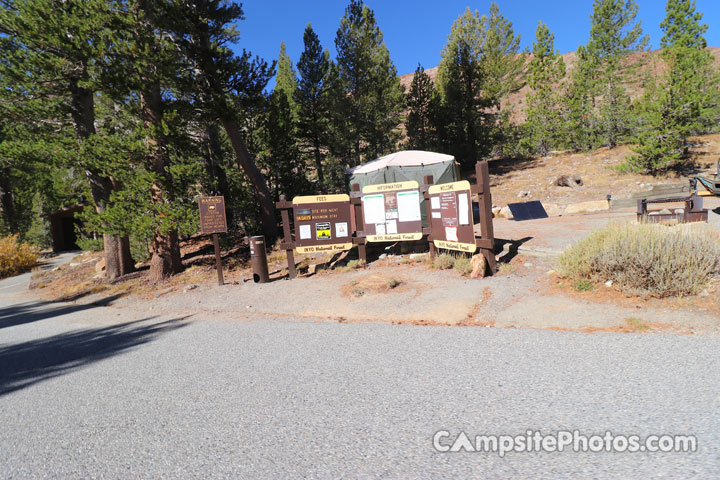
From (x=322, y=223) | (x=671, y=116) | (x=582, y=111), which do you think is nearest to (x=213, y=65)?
(x=322, y=223)

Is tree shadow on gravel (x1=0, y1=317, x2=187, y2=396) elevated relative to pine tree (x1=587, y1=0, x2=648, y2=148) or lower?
lower

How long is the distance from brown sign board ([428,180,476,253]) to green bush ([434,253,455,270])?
0.27 meters

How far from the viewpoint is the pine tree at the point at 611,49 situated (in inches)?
1056

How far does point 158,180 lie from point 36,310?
4614mm

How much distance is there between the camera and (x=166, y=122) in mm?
9977

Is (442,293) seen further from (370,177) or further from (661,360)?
(370,177)

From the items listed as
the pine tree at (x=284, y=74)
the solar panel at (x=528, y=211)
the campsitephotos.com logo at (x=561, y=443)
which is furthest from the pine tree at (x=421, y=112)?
the campsitephotos.com logo at (x=561, y=443)

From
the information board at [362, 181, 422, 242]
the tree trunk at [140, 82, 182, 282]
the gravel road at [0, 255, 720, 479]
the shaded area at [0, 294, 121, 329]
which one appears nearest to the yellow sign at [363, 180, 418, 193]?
the information board at [362, 181, 422, 242]

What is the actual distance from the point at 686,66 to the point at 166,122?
2351 cm

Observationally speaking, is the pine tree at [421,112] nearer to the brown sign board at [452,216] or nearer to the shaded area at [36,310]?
the brown sign board at [452,216]

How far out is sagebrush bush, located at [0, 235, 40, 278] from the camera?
62.6 feet

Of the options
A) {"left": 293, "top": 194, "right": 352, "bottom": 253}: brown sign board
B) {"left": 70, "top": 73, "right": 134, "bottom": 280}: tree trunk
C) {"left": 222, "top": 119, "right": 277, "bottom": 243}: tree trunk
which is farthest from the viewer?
{"left": 222, "top": 119, "right": 277, "bottom": 243}: tree trunk

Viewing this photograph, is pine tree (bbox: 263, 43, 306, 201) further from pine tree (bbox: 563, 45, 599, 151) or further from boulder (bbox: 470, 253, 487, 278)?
pine tree (bbox: 563, 45, 599, 151)

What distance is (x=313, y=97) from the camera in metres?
22.3
